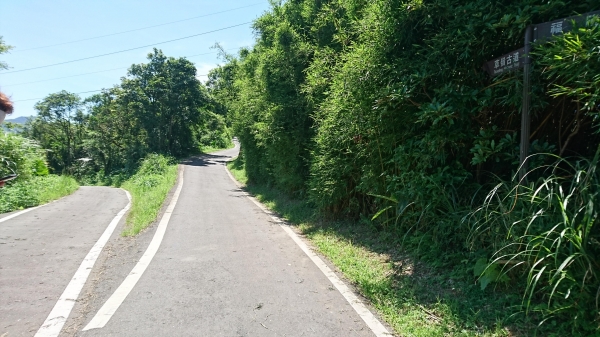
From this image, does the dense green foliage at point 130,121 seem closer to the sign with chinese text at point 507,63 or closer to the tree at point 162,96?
the tree at point 162,96

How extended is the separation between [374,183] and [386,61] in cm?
216

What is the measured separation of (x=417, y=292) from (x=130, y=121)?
145 ft

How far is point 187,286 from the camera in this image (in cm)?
518

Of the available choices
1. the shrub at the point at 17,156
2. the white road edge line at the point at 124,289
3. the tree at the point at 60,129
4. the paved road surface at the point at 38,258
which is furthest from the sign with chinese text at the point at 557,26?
the tree at the point at 60,129

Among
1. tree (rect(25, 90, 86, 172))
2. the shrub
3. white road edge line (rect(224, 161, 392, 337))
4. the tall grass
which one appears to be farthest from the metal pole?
tree (rect(25, 90, 86, 172))

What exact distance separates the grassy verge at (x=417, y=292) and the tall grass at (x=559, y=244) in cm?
29

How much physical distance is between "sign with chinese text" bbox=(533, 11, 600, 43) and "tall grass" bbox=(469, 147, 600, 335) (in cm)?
118

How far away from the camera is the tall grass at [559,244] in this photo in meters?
3.24

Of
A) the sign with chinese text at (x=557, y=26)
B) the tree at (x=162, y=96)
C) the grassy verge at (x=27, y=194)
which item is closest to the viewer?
the sign with chinese text at (x=557, y=26)

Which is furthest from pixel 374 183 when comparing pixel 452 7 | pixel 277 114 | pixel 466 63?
pixel 277 114

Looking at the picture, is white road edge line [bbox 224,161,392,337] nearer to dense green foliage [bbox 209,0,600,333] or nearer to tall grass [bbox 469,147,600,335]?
dense green foliage [bbox 209,0,600,333]

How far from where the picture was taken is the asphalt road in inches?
160

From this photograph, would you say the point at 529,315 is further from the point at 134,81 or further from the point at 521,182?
the point at 134,81

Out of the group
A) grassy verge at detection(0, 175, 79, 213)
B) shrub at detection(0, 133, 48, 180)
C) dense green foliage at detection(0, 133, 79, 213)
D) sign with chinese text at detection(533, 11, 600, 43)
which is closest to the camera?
sign with chinese text at detection(533, 11, 600, 43)
